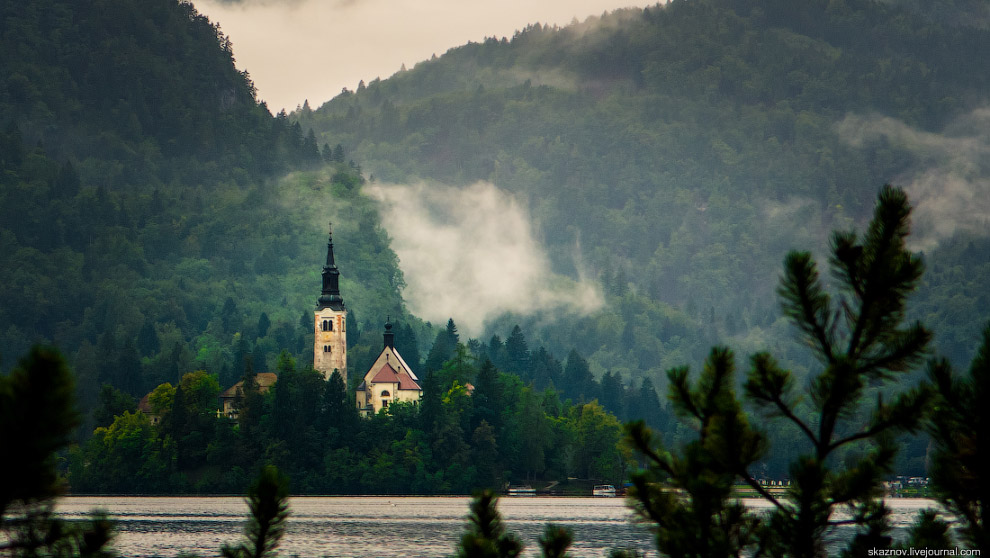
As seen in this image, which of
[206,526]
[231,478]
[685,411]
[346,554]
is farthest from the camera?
[231,478]

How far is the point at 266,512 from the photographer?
23797 mm

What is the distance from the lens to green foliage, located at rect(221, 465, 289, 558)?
23516mm

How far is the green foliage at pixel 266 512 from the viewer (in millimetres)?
23516

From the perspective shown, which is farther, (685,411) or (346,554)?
(346,554)

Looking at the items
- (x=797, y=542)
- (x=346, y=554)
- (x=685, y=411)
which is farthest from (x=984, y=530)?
(x=346, y=554)

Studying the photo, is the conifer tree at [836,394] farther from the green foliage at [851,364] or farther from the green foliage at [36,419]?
the green foliage at [36,419]

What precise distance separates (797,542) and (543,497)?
173 m

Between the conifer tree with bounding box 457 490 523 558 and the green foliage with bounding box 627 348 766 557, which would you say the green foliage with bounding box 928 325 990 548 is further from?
the conifer tree with bounding box 457 490 523 558

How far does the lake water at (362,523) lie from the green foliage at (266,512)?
5178 centimetres

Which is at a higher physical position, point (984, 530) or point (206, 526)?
point (206, 526)

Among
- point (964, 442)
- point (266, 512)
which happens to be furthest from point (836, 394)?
point (266, 512)

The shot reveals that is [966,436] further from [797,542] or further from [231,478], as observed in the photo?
[231,478]

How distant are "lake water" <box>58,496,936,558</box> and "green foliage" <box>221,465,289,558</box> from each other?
51.8 metres

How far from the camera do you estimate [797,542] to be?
22.4m
